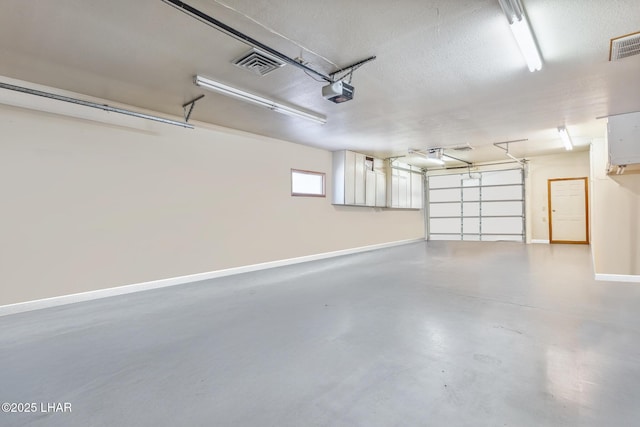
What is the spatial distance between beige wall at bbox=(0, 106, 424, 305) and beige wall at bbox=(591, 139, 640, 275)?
5428 mm

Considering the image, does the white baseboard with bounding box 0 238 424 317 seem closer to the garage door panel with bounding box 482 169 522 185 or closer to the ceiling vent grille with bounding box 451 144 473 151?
the ceiling vent grille with bounding box 451 144 473 151

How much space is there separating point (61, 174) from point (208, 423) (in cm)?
380

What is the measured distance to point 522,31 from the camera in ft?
7.81

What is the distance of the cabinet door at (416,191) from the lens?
422 inches

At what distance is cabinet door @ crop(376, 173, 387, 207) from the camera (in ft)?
29.3

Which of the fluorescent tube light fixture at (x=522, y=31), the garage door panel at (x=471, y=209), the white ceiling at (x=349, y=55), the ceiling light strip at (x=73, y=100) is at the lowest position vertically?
the garage door panel at (x=471, y=209)

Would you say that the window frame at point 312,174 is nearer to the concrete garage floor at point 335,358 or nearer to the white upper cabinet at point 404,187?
the white upper cabinet at point 404,187

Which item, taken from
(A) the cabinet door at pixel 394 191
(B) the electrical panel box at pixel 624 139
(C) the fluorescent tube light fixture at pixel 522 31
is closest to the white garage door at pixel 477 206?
(A) the cabinet door at pixel 394 191

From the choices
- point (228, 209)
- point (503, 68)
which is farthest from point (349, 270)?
point (503, 68)

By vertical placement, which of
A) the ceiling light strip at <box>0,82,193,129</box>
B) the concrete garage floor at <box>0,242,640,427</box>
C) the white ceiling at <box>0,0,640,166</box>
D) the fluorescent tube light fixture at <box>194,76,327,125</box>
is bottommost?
the concrete garage floor at <box>0,242,640,427</box>

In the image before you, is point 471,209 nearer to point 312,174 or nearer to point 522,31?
point 312,174

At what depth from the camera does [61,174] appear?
12.4 ft

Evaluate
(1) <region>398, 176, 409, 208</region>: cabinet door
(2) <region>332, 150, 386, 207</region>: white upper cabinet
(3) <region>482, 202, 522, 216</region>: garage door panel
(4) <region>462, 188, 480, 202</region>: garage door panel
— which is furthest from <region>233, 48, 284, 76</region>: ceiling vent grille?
(3) <region>482, 202, 522, 216</region>: garage door panel

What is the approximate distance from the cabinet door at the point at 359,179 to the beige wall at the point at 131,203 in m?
1.90
